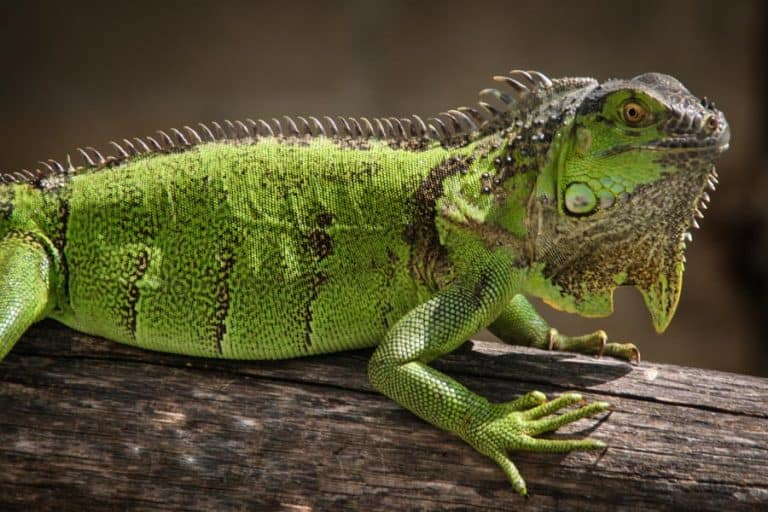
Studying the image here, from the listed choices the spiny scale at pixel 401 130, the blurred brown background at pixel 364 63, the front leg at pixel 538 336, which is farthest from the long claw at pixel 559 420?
the blurred brown background at pixel 364 63

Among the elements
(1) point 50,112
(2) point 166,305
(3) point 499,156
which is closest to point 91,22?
(1) point 50,112

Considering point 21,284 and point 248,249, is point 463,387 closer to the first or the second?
point 248,249

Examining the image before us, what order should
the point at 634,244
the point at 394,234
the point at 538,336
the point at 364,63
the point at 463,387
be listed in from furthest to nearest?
the point at 364,63, the point at 538,336, the point at 394,234, the point at 634,244, the point at 463,387

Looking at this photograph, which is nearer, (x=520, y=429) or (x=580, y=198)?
(x=520, y=429)

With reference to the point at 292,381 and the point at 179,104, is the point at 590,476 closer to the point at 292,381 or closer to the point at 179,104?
the point at 292,381

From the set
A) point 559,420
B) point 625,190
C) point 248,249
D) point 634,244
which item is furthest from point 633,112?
point 248,249
